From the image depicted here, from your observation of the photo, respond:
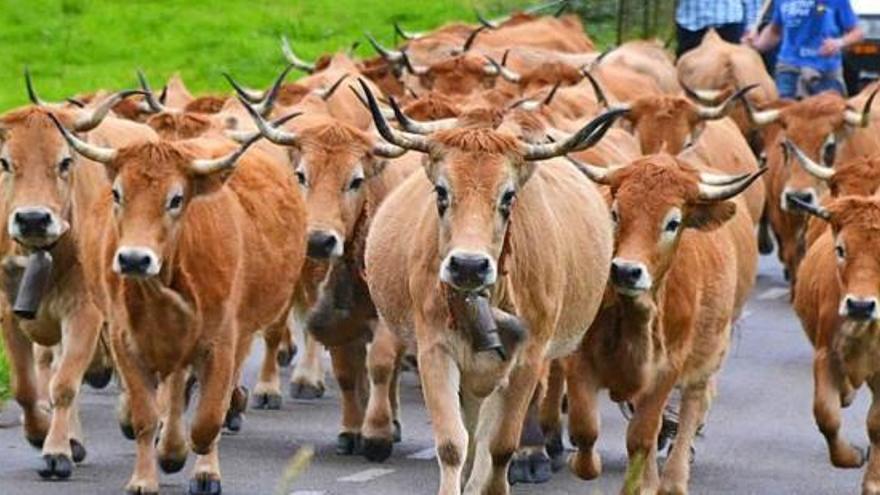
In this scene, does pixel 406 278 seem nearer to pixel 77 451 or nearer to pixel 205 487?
pixel 205 487

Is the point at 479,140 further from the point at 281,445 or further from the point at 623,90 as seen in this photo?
the point at 623,90

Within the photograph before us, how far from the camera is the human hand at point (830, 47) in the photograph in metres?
25.9

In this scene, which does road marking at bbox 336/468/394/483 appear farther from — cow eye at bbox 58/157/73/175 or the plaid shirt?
the plaid shirt

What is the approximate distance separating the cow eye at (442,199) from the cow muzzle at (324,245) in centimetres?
291

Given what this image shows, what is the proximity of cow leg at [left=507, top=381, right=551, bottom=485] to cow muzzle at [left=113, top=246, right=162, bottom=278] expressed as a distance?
226 centimetres

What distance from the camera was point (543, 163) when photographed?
14547 millimetres

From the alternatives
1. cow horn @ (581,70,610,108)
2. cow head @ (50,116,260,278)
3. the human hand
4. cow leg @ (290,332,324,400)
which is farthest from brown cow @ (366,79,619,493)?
the human hand

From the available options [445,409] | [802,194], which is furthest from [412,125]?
[802,194]

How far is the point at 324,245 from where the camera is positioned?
16.0m

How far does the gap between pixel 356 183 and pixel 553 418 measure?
1725 mm

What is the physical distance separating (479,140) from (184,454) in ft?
7.33

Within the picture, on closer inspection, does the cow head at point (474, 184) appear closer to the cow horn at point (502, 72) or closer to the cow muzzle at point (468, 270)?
the cow muzzle at point (468, 270)

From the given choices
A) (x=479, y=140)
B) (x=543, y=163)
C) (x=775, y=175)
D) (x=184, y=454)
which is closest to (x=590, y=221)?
(x=543, y=163)

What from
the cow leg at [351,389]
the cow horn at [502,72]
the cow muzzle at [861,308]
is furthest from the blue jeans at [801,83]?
the cow muzzle at [861,308]
